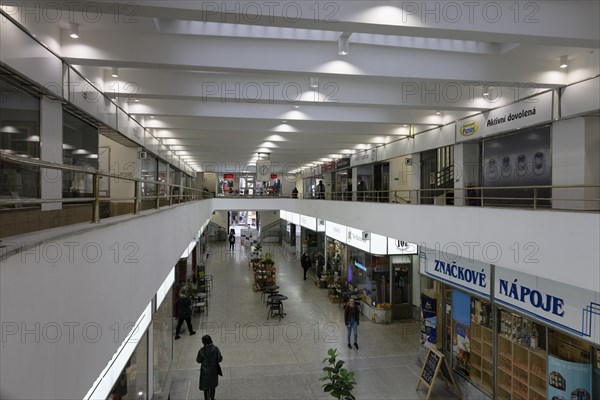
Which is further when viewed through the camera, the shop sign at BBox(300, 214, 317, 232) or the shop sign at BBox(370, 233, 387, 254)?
the shop sign at BBox(300, 214, 317, 232)

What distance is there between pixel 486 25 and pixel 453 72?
6.87 feet

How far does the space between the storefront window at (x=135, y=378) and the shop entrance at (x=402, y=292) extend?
883 cm

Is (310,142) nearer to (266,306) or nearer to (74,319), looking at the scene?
(266,306)

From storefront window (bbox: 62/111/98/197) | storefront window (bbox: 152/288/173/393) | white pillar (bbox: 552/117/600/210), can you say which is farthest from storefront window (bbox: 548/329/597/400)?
storefront window (bbox: 62/111/98/197)

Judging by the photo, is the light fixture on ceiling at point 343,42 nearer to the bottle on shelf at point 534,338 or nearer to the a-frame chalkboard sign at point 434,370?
the bottle on shelf at point 534,338

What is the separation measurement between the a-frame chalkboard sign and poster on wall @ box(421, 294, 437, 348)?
3.57 feet

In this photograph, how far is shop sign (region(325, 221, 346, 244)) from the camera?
51.3ft

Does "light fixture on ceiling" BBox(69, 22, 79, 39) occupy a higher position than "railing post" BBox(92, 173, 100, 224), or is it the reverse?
"light fixture on ceiling" BBox(69, 22, 79, 39)

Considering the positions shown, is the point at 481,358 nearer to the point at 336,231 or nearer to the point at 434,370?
the point at 434,370

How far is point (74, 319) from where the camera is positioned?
238 centimetres

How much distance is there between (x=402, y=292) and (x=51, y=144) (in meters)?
11.4

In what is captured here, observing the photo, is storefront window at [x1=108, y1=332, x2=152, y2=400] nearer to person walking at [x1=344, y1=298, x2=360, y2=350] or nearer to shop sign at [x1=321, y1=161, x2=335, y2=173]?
person walking at [x1=344, y1=298, x2=360, y2=350]

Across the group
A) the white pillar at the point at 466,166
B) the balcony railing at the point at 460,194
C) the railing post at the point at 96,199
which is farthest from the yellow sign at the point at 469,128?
the railing post at the point at 96,199

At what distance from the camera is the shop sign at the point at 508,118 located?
26.8 feet
